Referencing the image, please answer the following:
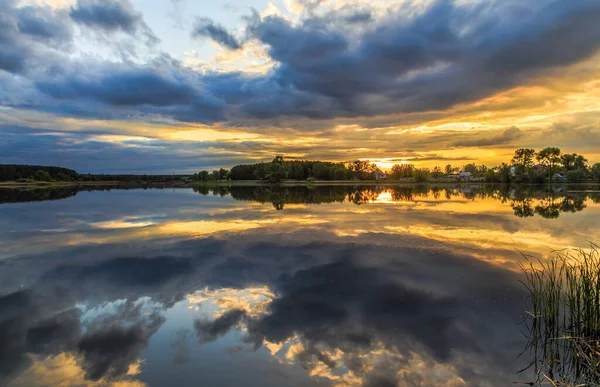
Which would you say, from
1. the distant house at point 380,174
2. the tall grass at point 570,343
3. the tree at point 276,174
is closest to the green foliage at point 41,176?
the tree at point 276,174

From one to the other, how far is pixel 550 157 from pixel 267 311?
139039mm

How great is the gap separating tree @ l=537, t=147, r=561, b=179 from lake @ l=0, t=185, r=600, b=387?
120015 millimetres

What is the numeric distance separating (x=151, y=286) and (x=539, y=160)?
141m

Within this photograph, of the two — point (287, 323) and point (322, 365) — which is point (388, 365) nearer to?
point (322, 365)

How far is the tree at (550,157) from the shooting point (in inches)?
4476

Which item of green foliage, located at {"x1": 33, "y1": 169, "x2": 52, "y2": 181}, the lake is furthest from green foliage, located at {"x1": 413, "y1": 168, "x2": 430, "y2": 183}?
green foliage, located at {"x1": 33, "y1": 169, "x2": 52, "y2": 181}

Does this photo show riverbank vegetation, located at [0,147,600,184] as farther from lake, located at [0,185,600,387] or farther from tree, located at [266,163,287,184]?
lake, located at [0,185,600,387]

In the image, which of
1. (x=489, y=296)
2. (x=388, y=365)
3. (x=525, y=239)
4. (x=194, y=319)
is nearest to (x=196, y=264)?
(x=194, y=319)

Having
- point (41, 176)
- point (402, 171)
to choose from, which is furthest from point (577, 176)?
point (41, 176)

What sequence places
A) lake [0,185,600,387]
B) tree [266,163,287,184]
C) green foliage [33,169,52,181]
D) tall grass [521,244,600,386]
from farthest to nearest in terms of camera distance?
green foliage [33,169,52,181] → tree [266,163,287,184] → lake [0,185,600,387] → tall grass [521,244,600,386]

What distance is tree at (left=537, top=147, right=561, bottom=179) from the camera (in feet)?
373

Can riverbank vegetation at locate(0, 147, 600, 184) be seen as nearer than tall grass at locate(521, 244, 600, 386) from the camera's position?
No

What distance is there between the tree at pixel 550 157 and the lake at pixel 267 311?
120m

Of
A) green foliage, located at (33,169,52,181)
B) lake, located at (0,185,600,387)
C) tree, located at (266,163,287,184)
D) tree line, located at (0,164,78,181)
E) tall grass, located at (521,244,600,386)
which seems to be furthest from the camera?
green foliage, located at (33,169,52,181)
